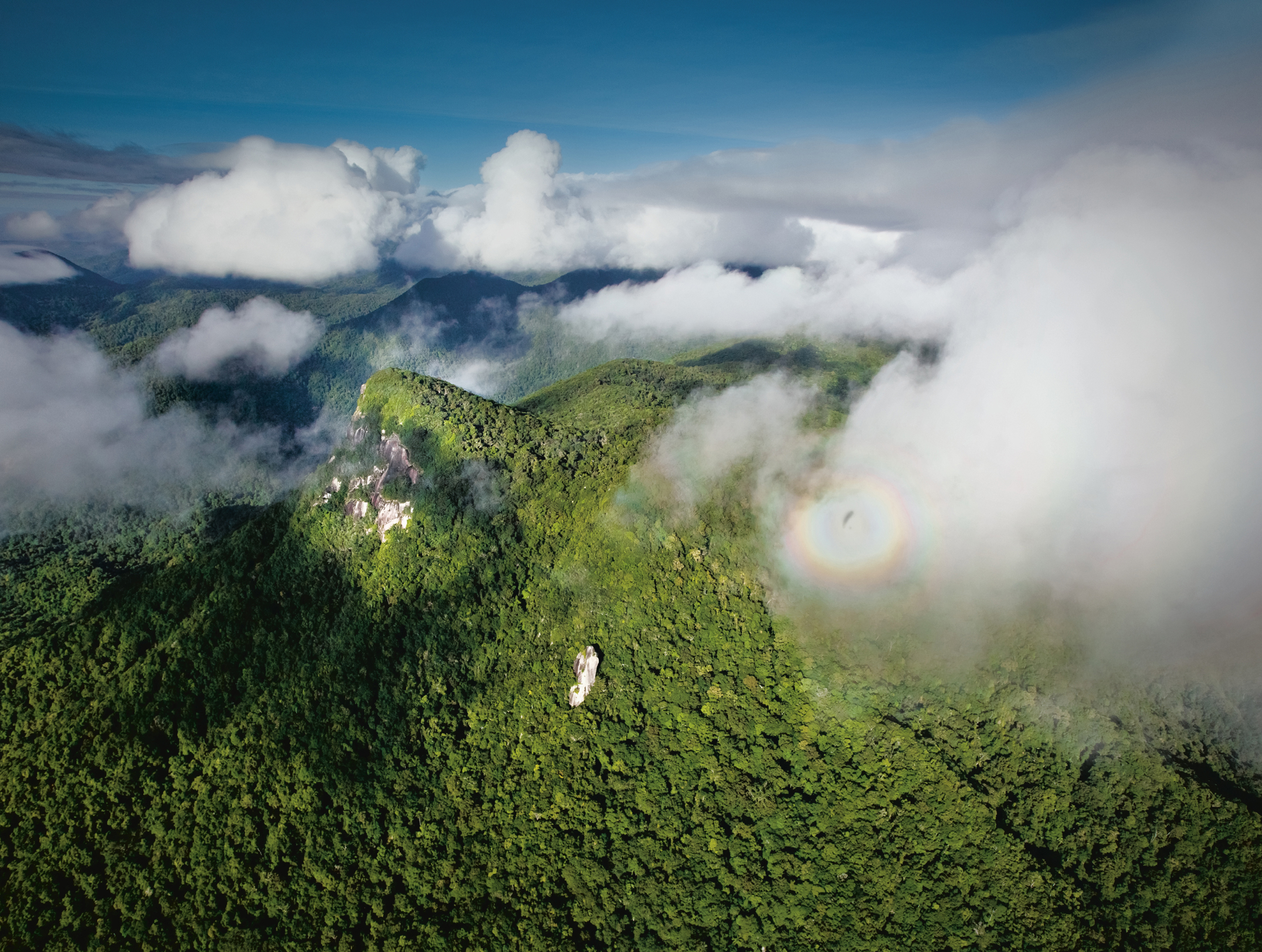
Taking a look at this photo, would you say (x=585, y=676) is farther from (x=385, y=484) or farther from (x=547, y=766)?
(x=385, y=484)

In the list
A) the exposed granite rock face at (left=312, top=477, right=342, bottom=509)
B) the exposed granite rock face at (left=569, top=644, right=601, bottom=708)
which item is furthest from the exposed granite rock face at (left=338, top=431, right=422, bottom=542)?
the exposed granite rock face at (left=569, top=644, right=601, bottom=708)

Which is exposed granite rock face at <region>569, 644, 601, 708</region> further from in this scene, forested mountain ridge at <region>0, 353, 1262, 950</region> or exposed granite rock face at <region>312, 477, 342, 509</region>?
exposed granite rock face at <region>312, 477, 342, 509</region>

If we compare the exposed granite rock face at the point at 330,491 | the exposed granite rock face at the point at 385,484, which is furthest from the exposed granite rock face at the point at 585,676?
the exposed granite rock face at the point at 330,491

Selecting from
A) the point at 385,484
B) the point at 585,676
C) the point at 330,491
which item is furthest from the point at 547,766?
the point at 330,491

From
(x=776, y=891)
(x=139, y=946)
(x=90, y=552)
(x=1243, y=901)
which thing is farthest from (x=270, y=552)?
(x=1243, y=901)

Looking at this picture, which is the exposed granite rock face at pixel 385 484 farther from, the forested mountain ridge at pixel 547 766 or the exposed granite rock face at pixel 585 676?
the exposed granite rock face at pixel 585 676

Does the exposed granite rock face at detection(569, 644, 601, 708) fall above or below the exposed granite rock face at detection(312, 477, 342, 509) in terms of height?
below
